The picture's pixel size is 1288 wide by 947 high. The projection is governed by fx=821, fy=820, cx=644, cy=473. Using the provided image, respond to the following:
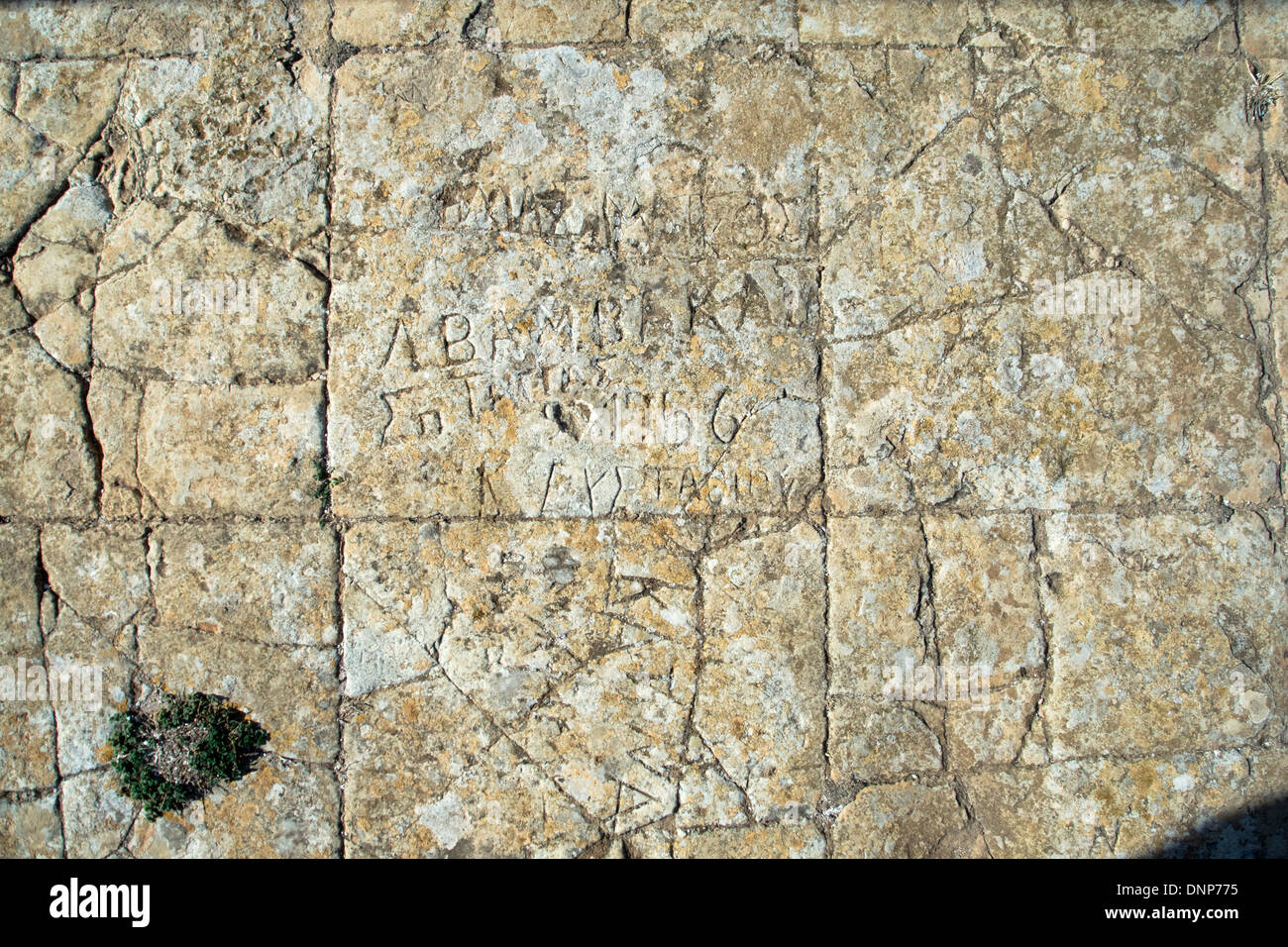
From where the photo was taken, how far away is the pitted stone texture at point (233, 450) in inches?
112

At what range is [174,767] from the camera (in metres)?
2.82

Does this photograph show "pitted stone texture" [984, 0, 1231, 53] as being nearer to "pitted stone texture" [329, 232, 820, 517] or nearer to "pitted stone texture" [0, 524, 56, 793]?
"pitted stone texture" [329, 232, 820, 517]

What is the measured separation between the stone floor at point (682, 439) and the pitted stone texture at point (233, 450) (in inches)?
0.7

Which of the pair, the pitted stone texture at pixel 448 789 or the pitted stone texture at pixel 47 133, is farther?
the pitted stone texture at pixel 47 133

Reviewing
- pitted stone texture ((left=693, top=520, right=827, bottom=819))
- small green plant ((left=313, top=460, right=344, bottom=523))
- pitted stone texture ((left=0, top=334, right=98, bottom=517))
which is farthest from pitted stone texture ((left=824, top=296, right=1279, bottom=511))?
pitted stone texture ((left=0, top=334, right=98, bottom=517))

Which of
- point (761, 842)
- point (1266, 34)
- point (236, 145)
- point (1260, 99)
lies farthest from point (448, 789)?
point (1266, 34)

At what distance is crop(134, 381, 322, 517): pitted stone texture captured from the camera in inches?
112

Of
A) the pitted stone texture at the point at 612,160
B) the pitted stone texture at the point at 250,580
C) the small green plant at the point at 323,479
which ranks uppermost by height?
the pitted stone texture at the point at 612,160

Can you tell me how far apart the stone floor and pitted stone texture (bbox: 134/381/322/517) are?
0.02 meters

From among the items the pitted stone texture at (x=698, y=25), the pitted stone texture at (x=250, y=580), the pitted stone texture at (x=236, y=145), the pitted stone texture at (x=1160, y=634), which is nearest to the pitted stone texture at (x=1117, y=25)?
the pitted stone texture at (x=698, y=25)

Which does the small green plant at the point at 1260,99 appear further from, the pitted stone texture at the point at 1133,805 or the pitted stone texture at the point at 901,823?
the pitted stone texture at the point at 901,823

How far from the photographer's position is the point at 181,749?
2814mm

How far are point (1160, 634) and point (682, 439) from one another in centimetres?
177
